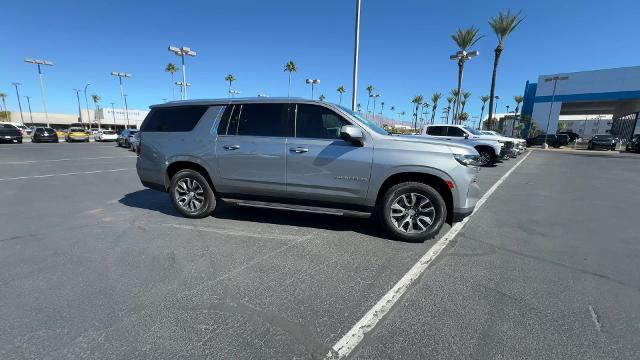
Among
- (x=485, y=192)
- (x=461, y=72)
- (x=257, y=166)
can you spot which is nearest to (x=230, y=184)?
(x=257, y=166)

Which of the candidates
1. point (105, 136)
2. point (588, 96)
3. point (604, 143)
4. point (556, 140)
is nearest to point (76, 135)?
point (105, 136)

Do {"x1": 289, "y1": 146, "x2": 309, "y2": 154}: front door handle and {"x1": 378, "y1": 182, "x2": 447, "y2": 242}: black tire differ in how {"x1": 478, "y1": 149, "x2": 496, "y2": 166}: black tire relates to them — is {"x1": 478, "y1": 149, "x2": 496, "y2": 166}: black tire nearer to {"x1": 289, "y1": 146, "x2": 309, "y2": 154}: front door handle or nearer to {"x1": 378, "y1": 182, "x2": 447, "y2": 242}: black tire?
{"x1": 378, "y1": 182, "x2": 447, "y2": 242}: black tire

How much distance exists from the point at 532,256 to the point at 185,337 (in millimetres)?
4102

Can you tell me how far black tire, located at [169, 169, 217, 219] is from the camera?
5094mm

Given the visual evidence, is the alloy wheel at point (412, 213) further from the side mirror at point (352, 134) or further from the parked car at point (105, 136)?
the parked car at point (105, 136)

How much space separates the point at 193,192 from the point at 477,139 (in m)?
12.3

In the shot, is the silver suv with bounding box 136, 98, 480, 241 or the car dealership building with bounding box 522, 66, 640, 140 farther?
the car dealership building with bounding box 522, 66, 640, 140

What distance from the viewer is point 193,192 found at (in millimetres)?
5211

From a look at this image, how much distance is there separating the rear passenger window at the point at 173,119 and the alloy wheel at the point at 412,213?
136 inches

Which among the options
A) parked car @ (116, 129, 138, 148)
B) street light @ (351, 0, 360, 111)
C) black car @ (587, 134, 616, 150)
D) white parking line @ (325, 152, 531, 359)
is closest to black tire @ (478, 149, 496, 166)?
street light @ (351, 0, 360, 111)

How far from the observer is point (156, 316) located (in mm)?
2568

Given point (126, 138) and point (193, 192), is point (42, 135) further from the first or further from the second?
point (193, 192)

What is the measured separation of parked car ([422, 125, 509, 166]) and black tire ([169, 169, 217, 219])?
10.5m

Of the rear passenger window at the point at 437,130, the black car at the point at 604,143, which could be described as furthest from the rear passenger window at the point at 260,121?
the black car at the point at 604,143
